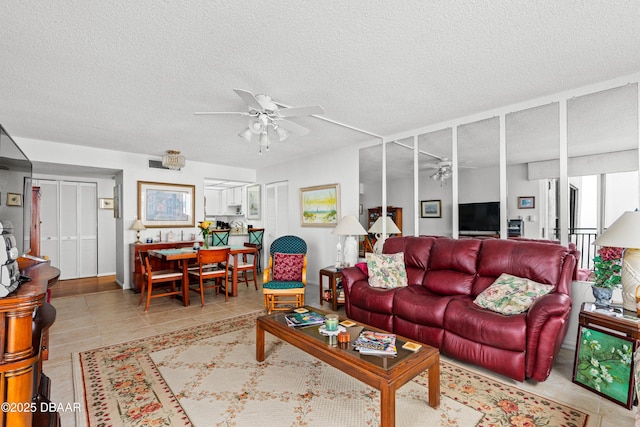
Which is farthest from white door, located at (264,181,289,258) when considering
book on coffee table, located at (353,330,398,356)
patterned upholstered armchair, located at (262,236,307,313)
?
book on coffee table, located at (353,330,398,356)

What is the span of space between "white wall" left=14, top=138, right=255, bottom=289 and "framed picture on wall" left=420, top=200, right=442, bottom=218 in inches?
175

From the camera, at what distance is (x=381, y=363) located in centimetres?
178

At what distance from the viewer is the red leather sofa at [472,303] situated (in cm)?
222

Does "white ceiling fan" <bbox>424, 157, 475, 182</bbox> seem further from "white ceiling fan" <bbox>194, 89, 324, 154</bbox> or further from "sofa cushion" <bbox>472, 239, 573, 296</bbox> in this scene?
"white ceiling fan" <bbox>194, 89, 324, 154</bbox>

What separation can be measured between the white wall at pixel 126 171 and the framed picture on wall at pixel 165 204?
0.28 ft

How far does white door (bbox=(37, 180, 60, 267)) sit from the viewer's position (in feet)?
19.9

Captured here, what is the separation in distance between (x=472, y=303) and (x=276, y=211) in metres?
4.81

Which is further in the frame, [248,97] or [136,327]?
[136,327]

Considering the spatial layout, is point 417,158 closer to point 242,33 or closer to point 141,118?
point 242,33

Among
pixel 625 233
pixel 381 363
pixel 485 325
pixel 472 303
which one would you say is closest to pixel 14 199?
pixel 381 363

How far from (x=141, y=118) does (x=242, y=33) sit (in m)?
2.35

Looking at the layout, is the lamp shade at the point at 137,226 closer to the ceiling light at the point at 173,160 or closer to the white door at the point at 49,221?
the ceiling light at the point at 173,160

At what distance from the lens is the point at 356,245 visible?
15.0 feet

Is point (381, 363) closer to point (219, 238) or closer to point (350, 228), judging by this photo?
point (350, 228)
